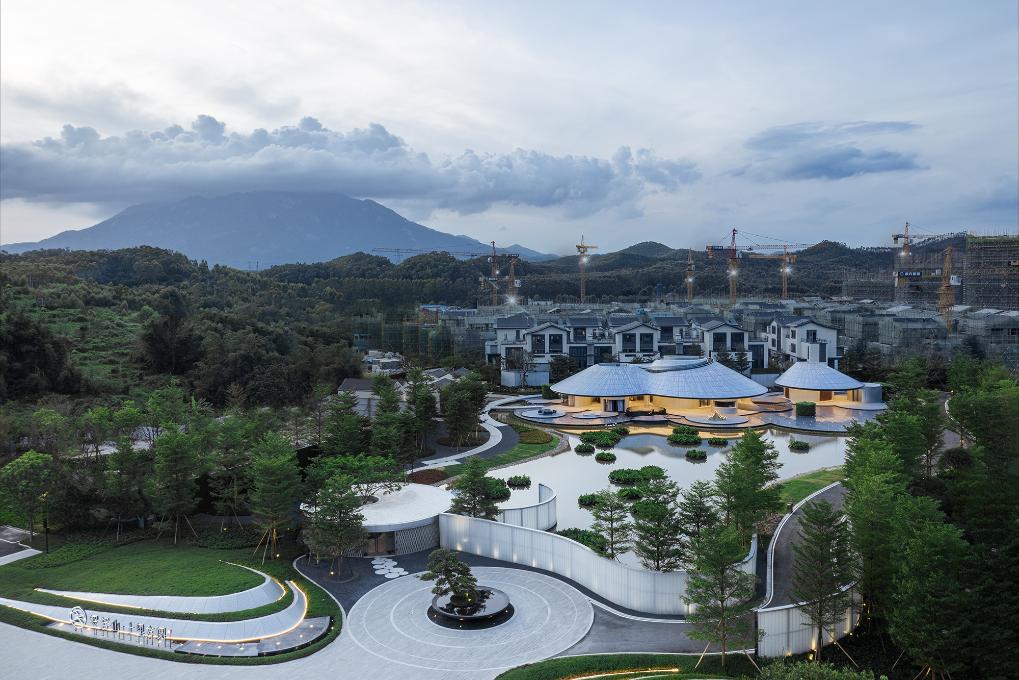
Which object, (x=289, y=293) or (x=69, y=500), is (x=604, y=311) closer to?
(x=289, y=293)

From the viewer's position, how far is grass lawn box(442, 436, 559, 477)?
101ft

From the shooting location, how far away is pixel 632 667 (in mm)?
14461

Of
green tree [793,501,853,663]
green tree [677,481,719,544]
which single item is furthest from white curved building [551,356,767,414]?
green tree [793,501,853,663]

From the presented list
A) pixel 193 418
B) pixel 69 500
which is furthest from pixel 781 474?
pixel 69 500

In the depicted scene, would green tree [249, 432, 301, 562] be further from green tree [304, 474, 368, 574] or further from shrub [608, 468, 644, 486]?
shrub [608, 468, 644, 486]

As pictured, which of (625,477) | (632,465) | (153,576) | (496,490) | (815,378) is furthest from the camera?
(815,378)

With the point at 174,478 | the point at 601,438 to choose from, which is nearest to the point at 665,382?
the point at 601,438

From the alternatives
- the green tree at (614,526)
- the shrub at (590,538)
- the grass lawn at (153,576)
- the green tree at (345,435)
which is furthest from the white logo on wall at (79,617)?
the green tree at (614,526)

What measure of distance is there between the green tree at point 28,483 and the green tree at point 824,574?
22100mm

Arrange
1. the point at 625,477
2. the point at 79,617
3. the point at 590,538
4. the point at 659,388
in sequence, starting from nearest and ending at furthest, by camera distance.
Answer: the point at 79,617 → the point at 590,538 → the point at 625,477 → the point at 659,388

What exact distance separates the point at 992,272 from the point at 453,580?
182ft

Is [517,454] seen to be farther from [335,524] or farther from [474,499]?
[335,524]

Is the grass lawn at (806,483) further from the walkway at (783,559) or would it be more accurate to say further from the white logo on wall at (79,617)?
the white logo on wall at (79,617)

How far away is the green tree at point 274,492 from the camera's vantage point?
20547mm
